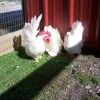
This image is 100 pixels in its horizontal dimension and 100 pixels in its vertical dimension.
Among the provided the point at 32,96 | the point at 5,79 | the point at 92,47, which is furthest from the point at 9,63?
the point at 92,47

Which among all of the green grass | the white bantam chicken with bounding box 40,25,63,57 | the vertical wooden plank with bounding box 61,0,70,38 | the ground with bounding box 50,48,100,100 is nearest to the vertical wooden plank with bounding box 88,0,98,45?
the ground with bounding box 50,48,100,100

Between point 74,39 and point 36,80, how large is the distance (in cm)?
130

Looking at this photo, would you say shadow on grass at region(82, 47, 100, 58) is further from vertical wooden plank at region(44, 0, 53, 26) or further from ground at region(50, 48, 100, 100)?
vertical wooden plank at region(44, 0, 53, 26)

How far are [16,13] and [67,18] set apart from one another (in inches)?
47.2

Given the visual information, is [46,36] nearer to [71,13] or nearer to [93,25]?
[71,13]

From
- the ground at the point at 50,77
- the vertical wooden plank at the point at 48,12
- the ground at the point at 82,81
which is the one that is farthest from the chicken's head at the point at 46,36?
the ground at the point at 82,81

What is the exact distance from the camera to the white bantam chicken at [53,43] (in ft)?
17.4

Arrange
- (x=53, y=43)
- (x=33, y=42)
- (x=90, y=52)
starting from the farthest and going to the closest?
(x=90, y=52), (x=53, y=43), (x=33, y=42)

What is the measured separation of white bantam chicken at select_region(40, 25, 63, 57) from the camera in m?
5.30

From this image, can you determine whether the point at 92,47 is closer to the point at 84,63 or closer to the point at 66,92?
the point at 84,63

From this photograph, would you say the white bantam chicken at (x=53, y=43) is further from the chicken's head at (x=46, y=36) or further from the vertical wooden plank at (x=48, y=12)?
the vertical wooden plank at (x=48, y=12)

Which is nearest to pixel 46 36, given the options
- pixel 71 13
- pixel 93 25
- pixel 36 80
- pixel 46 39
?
pixel 46 39

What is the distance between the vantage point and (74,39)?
5.18 metres

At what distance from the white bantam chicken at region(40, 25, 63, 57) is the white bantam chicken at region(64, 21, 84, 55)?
0.58 feet
